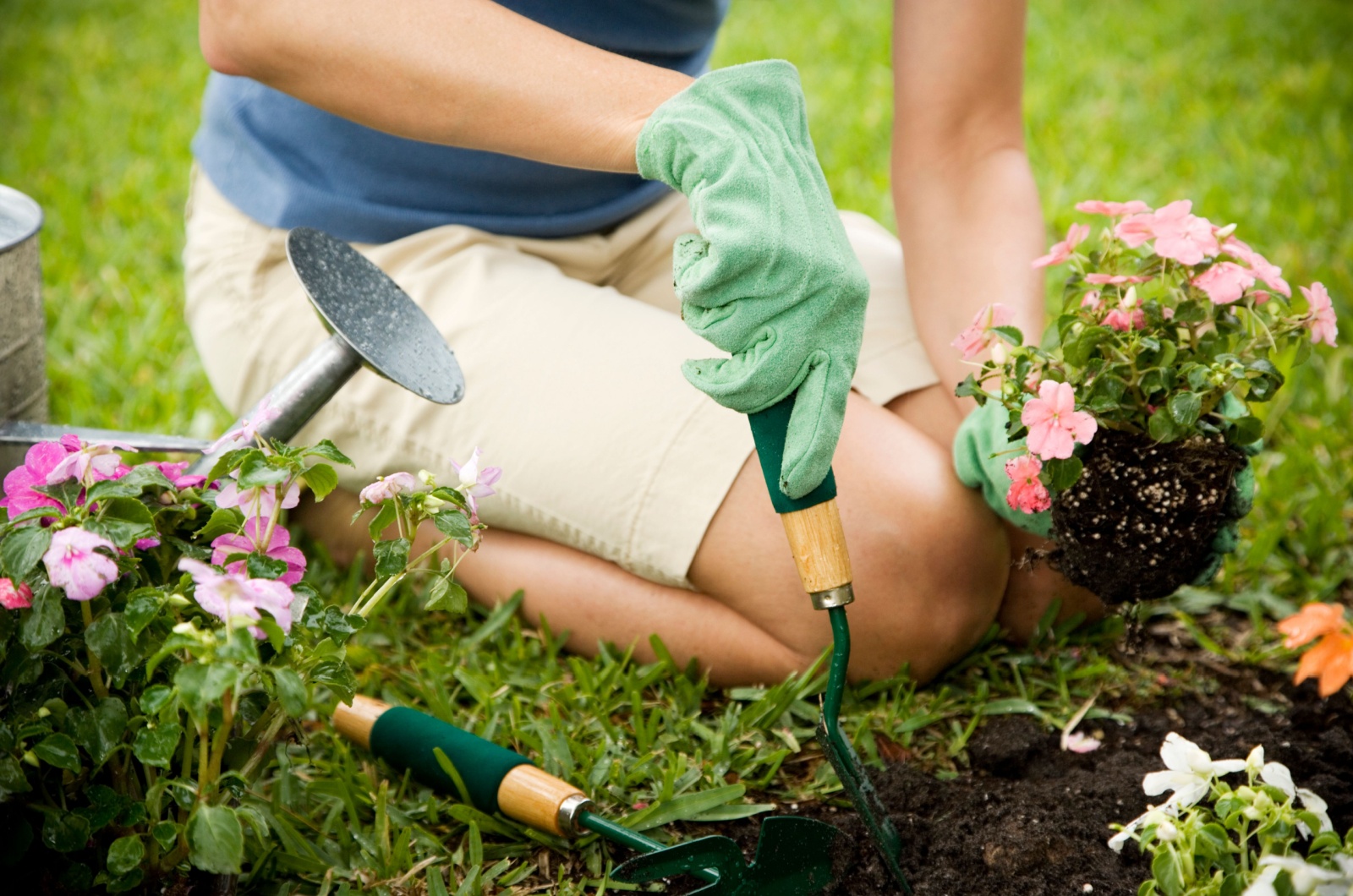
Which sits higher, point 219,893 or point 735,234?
point 735,234

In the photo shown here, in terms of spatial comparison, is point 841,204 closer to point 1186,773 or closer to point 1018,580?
point 1018,580

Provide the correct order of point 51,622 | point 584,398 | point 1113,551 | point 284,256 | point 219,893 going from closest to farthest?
point 51,622
point 219,893
point 1113,551
point 584,398
point 284,256

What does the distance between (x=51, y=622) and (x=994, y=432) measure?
3.29 feet

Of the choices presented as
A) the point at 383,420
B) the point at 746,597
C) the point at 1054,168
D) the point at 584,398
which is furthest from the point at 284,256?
the point at 1054,168

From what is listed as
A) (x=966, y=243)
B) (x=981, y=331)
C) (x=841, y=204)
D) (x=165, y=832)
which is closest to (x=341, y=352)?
(x=165, y=832)

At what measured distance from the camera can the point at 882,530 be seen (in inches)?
55.9

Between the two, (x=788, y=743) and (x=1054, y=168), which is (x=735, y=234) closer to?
(x=788, y=743)

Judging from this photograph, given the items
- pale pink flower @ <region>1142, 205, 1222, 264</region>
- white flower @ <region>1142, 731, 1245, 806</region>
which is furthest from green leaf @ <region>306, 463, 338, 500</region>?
pale pink flower @ <region>1142, 205, 1222, 264</region>

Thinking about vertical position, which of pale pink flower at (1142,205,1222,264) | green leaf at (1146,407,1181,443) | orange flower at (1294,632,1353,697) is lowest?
orange flower at (1294,632,1353,697)

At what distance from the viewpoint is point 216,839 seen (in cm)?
82

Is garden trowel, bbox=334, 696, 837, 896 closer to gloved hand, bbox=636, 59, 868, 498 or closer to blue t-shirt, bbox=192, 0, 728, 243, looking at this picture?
gloved hand, bbox=636, 59, 868, 498

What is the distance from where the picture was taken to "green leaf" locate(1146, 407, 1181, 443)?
1136 mm

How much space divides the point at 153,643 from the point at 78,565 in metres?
0.10

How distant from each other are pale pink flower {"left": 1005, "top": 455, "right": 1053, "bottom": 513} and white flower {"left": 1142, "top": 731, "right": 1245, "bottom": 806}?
0.98ft
